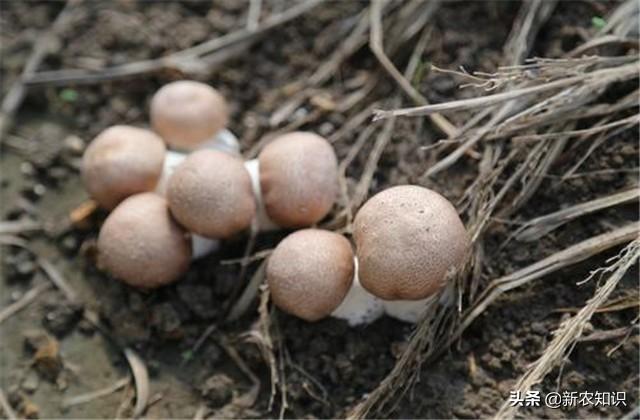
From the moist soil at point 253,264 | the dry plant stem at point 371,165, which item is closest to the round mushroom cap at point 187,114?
the moist soil at point 253,264

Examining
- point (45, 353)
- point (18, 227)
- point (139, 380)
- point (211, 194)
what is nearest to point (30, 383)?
point (45, 353)

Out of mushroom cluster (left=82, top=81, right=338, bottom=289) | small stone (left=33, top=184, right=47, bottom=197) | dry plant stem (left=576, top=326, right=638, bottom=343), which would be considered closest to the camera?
dry plant stem (left=576, top=326, right=638, bottom=343)

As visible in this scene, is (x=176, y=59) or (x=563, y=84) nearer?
(x=563, y=84)

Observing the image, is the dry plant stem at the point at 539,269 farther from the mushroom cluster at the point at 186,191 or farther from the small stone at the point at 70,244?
the small stone at the point at 70,244

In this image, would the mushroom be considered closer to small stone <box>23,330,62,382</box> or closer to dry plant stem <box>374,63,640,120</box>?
dry plant stem <box>374,63,640,120</box>

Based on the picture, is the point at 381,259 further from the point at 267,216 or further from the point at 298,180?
the point at 267,216

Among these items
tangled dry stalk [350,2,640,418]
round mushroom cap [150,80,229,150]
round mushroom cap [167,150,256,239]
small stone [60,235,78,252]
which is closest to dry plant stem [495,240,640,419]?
tangled dry stalk [350,2,640,418]

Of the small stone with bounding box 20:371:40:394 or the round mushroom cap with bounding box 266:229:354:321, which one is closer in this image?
the round mushroom cap with bounding box 266:229:354:321
